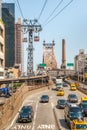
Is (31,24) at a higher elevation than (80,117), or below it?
higher

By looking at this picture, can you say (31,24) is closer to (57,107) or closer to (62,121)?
(57,107)

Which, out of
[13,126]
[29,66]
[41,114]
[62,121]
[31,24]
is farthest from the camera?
[29,66]

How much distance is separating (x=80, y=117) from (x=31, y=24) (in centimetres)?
9963

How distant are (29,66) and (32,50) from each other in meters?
7.27

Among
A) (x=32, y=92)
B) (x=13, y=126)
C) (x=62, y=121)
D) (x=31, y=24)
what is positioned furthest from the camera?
(x=31, y=24)

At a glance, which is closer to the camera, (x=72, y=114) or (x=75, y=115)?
(x=75, y=115)

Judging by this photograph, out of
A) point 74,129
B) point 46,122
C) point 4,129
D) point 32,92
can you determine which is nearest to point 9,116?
point 46,122

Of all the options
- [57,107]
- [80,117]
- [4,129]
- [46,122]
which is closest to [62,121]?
[46,122]

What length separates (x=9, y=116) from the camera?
4934 centimetres

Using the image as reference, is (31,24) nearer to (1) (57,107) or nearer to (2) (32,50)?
(2) (32,50)

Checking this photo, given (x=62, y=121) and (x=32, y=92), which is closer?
(x=62, y=121)

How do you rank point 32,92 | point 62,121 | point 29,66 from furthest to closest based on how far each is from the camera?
point 29,66 < point 32,92 < point 62,121

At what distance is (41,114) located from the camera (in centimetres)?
5538

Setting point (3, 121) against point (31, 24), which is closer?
point (3, 121)
